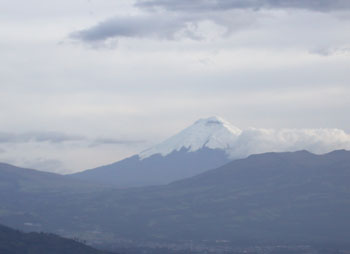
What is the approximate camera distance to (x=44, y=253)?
196875 mm

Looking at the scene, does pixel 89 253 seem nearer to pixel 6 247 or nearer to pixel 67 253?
pixel 67 253

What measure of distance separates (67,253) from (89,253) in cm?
521

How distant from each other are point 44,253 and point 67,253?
5305 millimetres

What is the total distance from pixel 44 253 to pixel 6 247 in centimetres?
953

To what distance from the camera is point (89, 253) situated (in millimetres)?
197250

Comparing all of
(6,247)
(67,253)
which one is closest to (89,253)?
(67,253)

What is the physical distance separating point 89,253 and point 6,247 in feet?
62.8

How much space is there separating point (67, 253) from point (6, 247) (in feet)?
47.6

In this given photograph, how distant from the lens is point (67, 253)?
649 ft

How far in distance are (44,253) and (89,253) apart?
10.4 metres
